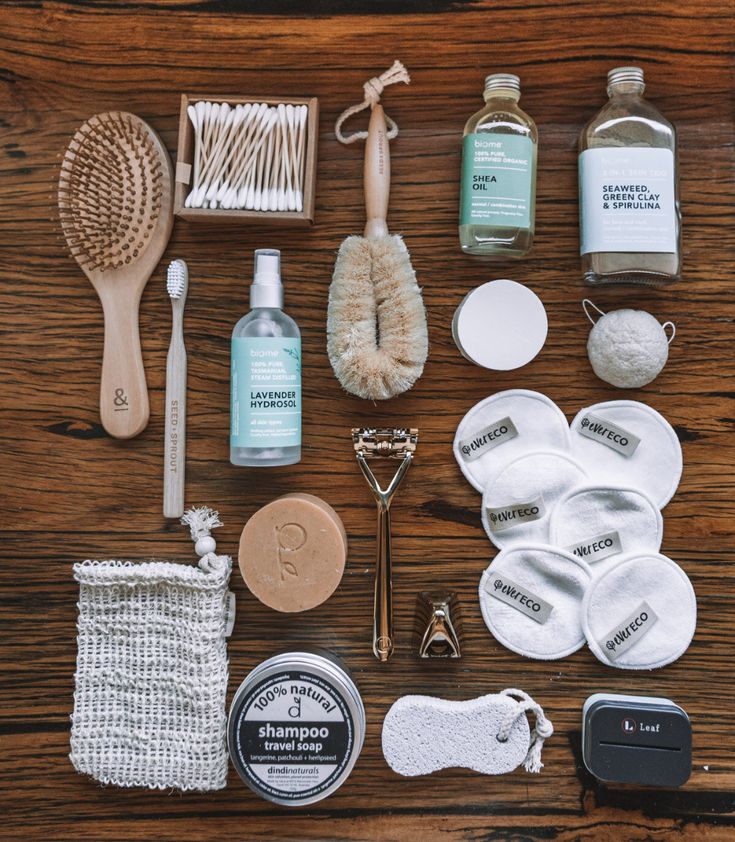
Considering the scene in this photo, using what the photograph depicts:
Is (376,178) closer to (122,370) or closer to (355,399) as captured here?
(355,399)

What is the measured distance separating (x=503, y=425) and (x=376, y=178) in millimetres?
379

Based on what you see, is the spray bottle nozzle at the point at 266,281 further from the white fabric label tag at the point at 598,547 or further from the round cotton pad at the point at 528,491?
the white fabric label tag at the point at 598,547

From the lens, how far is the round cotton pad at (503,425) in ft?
2.77

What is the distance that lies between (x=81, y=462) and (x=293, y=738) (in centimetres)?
48

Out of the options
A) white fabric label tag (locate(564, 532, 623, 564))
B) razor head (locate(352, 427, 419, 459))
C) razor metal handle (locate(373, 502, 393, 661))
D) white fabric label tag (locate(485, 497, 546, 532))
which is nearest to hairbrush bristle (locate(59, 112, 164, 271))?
razor head (locate(352, 427, 419, 459))

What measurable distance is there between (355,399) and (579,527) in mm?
359

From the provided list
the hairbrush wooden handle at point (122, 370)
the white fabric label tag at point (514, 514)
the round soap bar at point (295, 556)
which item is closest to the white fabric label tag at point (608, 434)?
the white fabric label tag at point (514, 514)

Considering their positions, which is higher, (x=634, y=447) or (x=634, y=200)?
(x=634, y=200)

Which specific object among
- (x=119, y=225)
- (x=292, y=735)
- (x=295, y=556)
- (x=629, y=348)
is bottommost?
(x=292, y=735)

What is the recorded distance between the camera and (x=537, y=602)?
0.83m

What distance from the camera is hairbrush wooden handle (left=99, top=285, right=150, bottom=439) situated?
84 centimetres

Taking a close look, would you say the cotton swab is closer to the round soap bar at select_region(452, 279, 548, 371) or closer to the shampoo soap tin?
the round soap bar at select_region(452, 279, 548, 371)

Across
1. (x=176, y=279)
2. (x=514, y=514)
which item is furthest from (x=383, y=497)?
(x=176, y=279)

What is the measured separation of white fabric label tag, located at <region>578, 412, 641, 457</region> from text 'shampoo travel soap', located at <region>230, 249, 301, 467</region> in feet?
1.31
